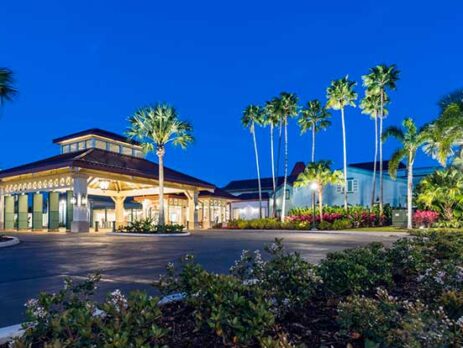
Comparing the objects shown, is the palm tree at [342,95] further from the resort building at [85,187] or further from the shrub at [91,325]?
the shrub at [91,325]

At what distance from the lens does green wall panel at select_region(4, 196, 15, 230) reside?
35.7 meters

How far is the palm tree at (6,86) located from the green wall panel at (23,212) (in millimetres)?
19000

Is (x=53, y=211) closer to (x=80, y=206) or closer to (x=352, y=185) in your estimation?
(x=80, y=206)

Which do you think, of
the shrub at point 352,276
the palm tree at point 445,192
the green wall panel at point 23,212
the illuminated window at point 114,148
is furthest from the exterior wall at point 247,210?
the shrub at point 352,276

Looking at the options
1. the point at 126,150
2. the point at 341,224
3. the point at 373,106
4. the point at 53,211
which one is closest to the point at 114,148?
the point at 126,150

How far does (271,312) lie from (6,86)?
59.3 feet

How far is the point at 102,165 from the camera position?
97.3 ft

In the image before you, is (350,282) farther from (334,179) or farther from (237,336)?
(334,179)

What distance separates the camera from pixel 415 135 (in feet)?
112

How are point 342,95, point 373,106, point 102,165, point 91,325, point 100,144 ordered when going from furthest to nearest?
point 373,106 → point 342,95 → point 100,144 → point 102,165 → point 91,325

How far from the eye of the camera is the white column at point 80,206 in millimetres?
28578

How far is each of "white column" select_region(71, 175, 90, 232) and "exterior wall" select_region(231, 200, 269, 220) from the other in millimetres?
28266

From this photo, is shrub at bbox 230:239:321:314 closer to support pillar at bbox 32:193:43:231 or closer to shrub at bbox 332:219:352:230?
shrub at bbox 332:219:352:230

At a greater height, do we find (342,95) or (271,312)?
(342,95)
